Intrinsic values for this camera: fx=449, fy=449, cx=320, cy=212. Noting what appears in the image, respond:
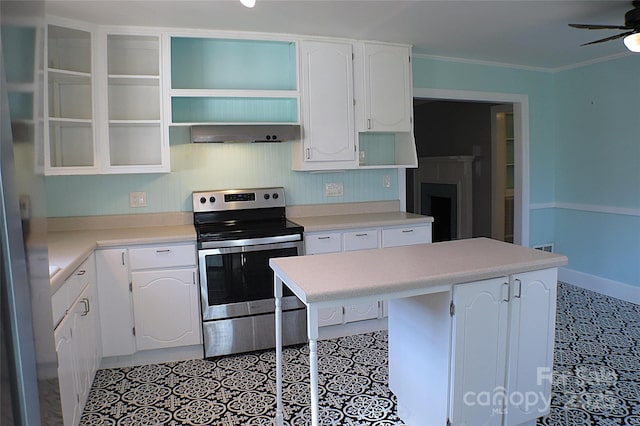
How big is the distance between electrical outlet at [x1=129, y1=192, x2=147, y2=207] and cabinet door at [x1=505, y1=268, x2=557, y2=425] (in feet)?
8.85

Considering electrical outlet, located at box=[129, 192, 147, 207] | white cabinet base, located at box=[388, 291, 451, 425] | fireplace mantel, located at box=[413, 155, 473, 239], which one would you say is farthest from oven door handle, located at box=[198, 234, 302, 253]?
fireplace mantel, located at box=[413, 155, 473, 239]

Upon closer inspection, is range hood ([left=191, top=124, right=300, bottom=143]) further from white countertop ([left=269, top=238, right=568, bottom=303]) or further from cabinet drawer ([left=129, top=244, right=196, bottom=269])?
white countertop ([left=269, top=238, right=568, bottom=303])

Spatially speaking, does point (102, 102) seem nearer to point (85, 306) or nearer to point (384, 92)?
point (85, 306)

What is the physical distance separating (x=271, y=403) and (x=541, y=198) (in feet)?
12.5

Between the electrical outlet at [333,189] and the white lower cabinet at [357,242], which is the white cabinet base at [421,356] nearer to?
the white lower cabinet at [357,242]

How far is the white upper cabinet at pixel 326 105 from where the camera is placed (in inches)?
138

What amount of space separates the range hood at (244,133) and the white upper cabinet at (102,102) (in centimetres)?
29

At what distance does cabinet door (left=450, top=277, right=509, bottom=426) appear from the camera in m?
1.95

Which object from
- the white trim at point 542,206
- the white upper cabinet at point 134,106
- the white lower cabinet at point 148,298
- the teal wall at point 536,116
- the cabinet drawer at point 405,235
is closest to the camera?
the white lower cabinet at point 148,298

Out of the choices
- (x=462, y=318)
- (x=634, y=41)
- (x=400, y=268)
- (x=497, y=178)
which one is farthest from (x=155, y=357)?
(x=497, y=178)

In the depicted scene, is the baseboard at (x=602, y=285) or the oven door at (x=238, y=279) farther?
the baseboard at (x=602, y=285)

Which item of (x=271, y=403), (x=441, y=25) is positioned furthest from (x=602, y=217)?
(x=271, y=403)

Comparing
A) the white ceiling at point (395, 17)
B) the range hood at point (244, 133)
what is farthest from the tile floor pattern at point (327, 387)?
the white ceiling at point (395, 17)

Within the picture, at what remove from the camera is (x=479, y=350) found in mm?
1999
